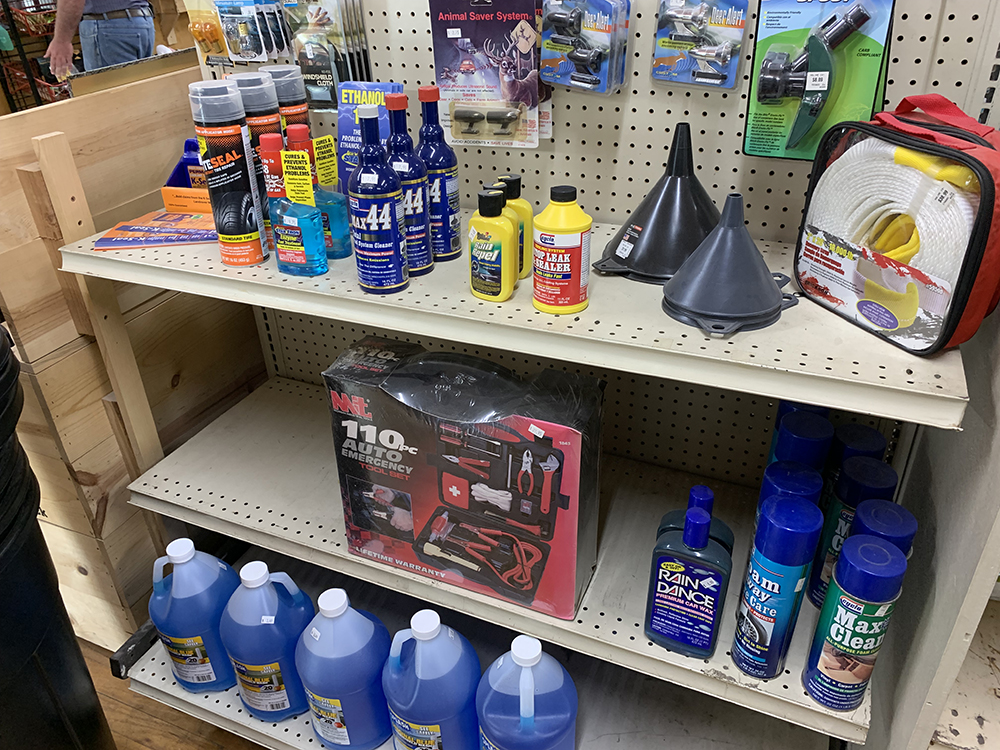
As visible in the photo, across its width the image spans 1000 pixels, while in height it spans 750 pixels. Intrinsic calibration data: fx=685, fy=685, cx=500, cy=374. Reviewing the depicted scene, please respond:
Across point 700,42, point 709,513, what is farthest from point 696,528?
point 700,42

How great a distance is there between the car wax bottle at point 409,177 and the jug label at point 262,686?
91 centimetres

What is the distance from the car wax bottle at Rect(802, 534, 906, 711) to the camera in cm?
93

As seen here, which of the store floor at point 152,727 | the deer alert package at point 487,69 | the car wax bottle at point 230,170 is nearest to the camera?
the car wax bottle at point 230,170

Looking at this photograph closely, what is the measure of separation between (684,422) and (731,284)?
598 mm

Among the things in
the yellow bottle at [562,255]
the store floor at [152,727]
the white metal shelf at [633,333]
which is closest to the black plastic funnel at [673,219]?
the white metal shelf at [633,333]

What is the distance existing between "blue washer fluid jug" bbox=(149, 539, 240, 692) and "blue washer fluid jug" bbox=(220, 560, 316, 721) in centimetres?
7

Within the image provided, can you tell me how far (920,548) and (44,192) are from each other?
176 centimetres

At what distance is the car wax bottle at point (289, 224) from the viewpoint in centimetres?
117

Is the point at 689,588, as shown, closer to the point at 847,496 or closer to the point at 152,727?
the point at 847,496

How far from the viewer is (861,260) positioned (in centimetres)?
97

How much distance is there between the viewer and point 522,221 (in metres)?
1.14

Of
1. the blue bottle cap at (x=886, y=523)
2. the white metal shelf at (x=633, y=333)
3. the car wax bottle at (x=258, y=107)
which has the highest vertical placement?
the car wax bottle at (x=258, y=107)

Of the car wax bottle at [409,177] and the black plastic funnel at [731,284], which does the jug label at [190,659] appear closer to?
the car wax bottle at [409,177]

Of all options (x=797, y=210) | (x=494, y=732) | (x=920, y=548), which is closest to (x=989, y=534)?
(x=920, y=548)
